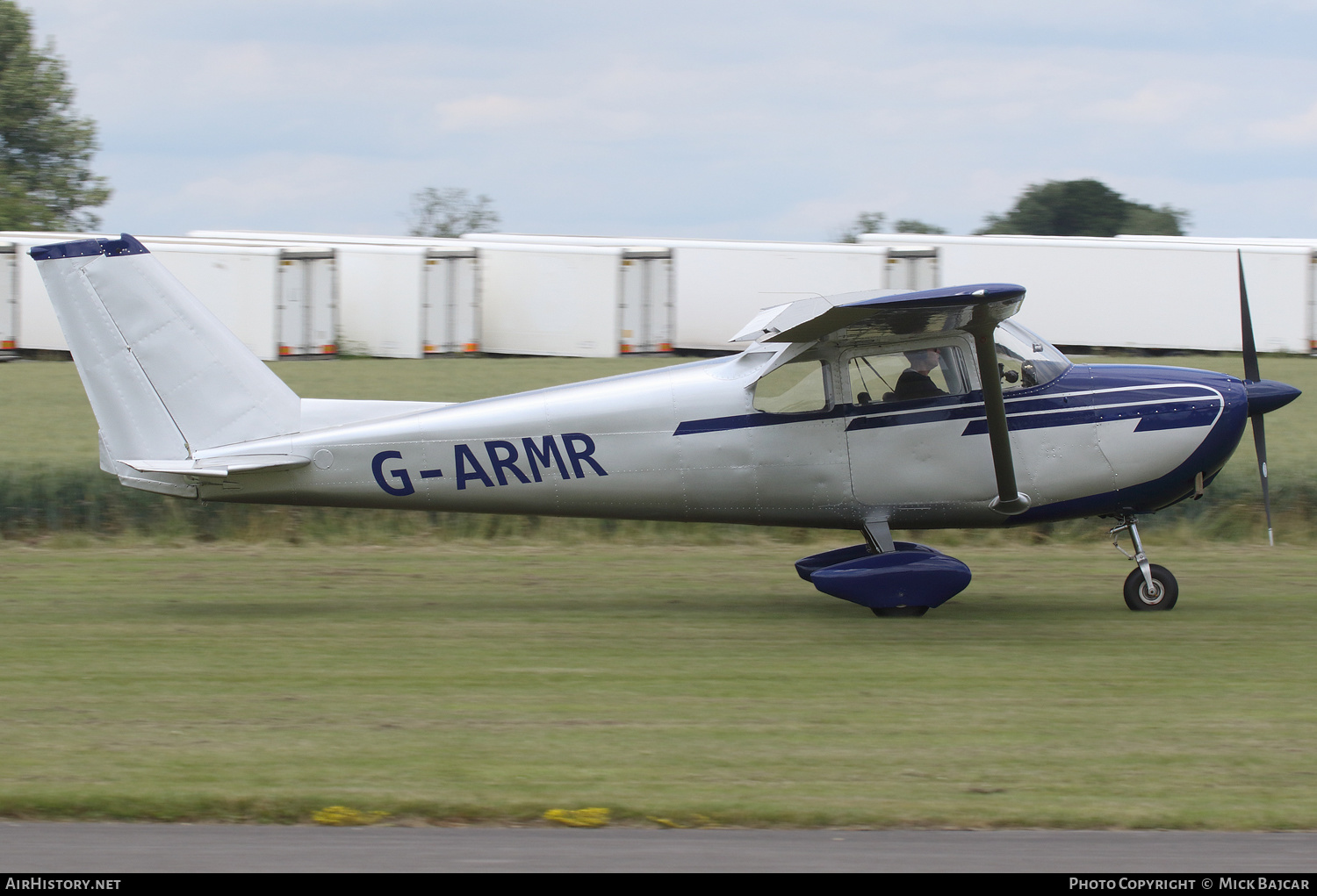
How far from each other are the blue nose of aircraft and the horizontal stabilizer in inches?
293

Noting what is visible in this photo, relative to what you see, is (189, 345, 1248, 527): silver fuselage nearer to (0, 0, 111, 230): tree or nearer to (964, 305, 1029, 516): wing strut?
(964, 305, 1029, 516): wing strut

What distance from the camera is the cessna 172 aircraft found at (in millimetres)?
9977

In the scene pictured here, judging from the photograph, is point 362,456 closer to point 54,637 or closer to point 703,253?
point 54,637

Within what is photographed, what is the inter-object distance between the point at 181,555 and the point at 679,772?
9.09 m

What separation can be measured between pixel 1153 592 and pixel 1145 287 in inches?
701

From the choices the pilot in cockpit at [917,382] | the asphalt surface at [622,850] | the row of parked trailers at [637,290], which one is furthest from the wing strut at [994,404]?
the row of parked trailers at [637,290]

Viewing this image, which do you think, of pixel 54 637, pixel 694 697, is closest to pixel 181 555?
pixel 54 637

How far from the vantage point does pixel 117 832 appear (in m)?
5.44

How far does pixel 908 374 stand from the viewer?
397 inches

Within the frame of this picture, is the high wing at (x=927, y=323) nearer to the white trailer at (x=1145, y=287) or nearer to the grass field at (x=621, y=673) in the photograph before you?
the grass field at (x=621, y=673)

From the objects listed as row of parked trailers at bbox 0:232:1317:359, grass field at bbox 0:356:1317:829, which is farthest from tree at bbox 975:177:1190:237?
grass field at bbox 0:356:1317:829

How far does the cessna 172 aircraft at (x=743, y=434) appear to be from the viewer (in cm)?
998

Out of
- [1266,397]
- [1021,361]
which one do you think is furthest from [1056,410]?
[1266,397]
